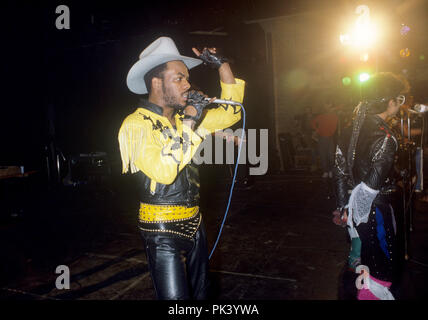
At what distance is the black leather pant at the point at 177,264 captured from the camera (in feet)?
6.22

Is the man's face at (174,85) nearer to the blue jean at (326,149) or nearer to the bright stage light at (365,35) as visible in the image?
the bright stage light at (365,35)

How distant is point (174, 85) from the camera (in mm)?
2115

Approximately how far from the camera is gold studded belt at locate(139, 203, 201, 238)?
201cm

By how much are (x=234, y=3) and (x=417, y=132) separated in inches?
201

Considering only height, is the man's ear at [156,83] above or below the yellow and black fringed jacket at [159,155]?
above

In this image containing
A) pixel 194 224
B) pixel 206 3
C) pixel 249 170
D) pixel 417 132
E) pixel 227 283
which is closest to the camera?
pixel 194 224

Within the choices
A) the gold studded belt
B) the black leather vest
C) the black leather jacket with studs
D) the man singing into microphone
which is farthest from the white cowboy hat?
the black leather jacket with studs

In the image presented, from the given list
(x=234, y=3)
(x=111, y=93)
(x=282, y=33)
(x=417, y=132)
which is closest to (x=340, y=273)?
(x=417, y=132)

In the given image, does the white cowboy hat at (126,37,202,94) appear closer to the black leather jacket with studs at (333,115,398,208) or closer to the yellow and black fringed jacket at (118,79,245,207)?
the yellow and black fringed jacket at (118,79,245,207)

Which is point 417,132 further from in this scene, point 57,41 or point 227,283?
point 57,41

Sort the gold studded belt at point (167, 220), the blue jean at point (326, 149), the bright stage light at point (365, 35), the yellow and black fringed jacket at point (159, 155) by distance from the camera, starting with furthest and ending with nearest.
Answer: the blue jean at point (326, 149) → the bright stage light at point (365, 35) → the gold studded belt at point (167, 220) → the yellow and black fringed jacket at point (159, 155)

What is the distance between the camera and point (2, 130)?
961 cm

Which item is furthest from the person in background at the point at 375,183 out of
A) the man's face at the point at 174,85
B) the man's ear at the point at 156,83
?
the man's ear at the point at 156,83

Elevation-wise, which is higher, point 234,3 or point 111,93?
point 234,3
